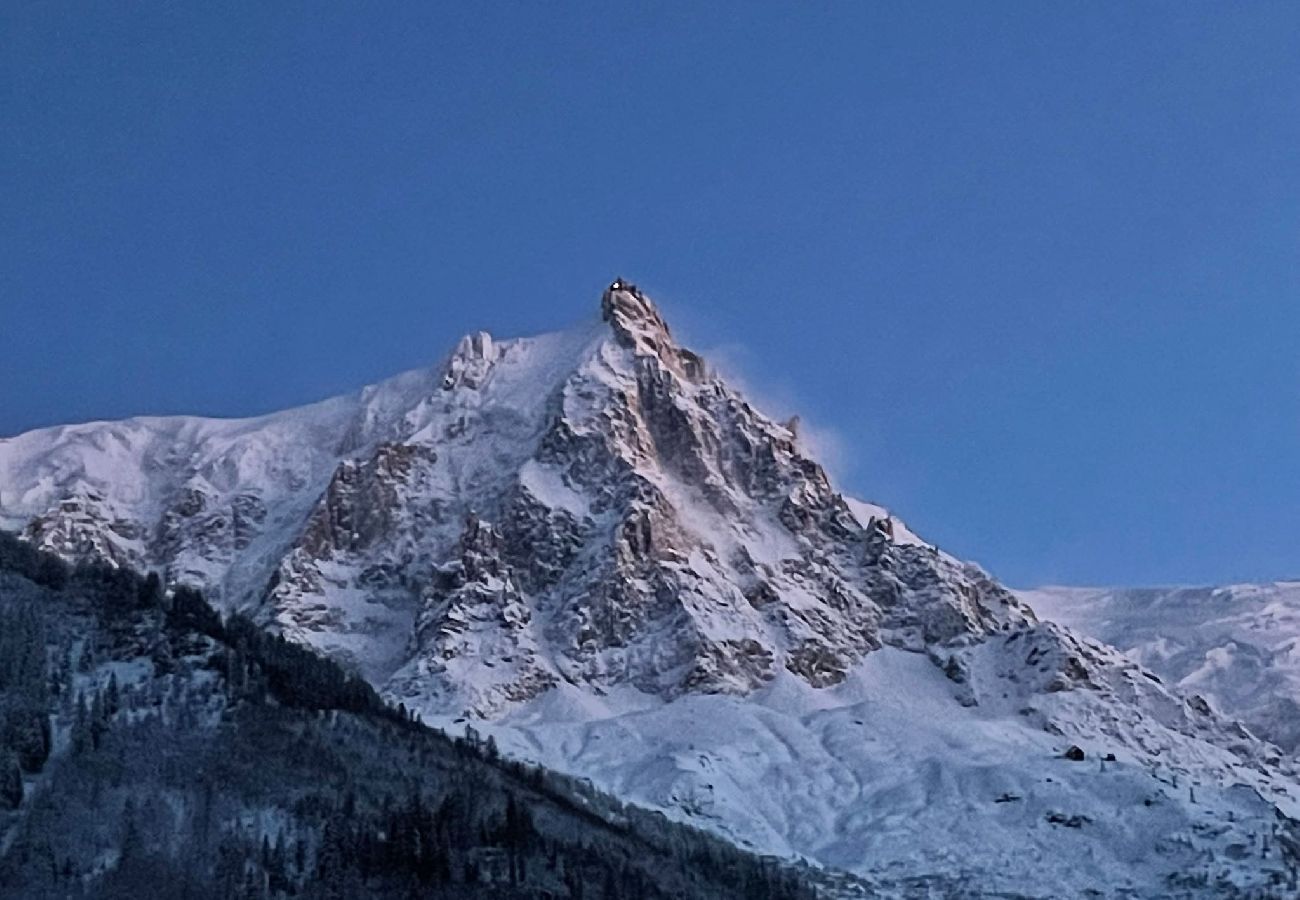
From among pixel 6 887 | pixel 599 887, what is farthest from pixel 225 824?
pixel 599 887

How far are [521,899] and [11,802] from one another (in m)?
40.5

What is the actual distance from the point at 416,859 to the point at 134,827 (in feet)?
72.6

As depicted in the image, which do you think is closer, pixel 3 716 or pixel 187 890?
pixel 187 890

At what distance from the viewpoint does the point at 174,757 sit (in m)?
196

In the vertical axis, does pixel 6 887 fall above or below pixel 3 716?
below

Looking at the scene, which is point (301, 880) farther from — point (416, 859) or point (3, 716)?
point (3, 716)

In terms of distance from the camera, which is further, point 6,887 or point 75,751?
point 75,751

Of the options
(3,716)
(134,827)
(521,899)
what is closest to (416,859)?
(521,899)

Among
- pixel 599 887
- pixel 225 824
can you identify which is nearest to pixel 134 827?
pixel 225 824

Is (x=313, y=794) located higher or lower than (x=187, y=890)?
higher

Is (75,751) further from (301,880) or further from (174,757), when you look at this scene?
(301,880)

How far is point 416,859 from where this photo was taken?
188 meters

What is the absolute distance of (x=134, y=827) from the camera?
183750 millimetres

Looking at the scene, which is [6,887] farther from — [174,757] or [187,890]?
[174,757]
